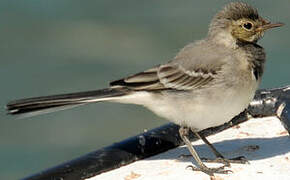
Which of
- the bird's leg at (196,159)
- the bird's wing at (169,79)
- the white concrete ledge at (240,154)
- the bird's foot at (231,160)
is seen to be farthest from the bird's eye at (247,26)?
the bird's foot at (231,160)

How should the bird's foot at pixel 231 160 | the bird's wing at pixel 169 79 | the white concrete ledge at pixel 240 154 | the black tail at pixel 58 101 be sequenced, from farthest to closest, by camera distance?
the bird's wing at pixel 169 79 < the black tail at pixel 58 101 < the bird's foot at pixel 231 160 < the white concrete ledge at pixel 240 154

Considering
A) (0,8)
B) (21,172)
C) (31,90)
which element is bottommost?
(21,172)

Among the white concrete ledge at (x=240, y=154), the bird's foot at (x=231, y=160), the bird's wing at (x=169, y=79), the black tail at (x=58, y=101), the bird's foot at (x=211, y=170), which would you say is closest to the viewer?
the white concrete ledge at (x=240, y=154)

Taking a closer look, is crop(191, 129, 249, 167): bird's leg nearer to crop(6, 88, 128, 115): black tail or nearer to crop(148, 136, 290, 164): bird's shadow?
crop(148, 136, 290, 164): bird's shadow

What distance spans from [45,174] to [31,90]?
9.16 m

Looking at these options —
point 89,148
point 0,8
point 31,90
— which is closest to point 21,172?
point 89,148

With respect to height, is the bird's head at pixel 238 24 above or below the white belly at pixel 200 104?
above

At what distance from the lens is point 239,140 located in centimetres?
845

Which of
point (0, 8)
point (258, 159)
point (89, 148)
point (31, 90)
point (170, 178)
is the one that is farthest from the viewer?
point (0, 8)

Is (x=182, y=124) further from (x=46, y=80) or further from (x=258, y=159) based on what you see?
(x=46, y=80)

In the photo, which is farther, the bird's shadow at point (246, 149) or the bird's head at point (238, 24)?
the bird's head at point (238, 24)

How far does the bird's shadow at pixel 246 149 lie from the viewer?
7.99m

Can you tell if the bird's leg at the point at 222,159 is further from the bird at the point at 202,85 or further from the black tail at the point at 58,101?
the black tail at the point at 58,101

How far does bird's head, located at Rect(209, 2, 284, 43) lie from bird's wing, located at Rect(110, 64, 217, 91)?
1.54 feet
